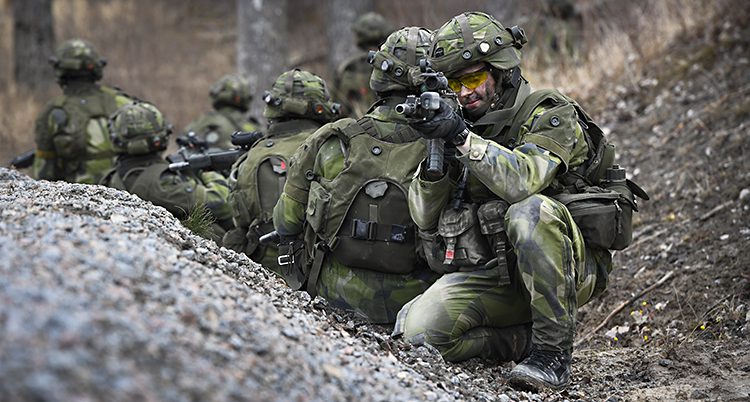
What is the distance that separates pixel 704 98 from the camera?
8.48m

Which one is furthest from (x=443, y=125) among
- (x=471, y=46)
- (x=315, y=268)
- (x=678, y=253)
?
(x=678, y=253)

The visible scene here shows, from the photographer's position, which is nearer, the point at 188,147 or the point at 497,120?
the point at 497,120

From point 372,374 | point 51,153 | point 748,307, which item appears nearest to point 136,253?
point 372,374

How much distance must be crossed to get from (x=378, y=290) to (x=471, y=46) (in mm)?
1401

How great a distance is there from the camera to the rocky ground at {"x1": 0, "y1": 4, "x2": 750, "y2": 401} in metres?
2.55

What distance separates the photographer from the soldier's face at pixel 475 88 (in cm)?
479

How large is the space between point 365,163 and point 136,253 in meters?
1.86

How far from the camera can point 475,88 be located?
4.80m

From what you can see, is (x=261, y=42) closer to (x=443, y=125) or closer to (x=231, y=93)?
(x=231, y=93)

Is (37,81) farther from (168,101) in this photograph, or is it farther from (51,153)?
(51,153)

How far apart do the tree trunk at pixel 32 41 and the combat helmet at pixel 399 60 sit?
37.5 feet

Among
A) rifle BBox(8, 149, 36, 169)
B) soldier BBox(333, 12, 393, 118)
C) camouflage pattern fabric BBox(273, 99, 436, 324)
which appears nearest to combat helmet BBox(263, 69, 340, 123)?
camouflage pattern fabric BBox(273, 99, 436, 324)

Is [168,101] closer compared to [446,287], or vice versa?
[446,287]

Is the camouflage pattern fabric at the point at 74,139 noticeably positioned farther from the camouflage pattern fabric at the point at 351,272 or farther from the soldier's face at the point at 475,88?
the soldier's face at the point at 475,88
